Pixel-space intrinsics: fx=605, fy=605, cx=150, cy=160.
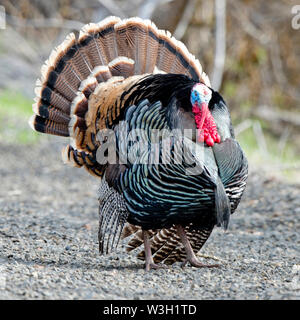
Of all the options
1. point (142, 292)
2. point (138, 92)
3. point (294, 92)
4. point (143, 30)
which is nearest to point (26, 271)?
point (142, 292)

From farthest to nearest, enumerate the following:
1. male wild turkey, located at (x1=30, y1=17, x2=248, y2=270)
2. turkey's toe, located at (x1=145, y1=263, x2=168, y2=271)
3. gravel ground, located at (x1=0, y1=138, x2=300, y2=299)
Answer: turkey's toe, located at (x1=145, y1=263, x2=168, y2=271) → male wild turkey, located at (x1=30, y1=17, x2=248, y2=270) → gravel ground, located at (x1=0, y1=138, x2=300, y2=299)

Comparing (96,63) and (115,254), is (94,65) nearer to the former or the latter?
(96,63)

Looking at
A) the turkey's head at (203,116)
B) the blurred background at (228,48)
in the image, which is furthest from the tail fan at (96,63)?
the blurred background at (228,48)

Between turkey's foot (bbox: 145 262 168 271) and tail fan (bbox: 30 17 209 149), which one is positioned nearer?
turkey's foot (bbox: 145 262 168 271)

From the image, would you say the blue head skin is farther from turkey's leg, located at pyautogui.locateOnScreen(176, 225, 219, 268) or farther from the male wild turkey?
turkey's leg, located at pyautogui.locateOnScreen(176, 225, 219, 268)

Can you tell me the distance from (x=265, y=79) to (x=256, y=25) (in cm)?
143

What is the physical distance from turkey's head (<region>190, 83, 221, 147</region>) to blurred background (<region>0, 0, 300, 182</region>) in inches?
222

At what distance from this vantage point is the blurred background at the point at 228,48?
11.0 m

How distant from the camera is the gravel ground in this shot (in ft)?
12.3

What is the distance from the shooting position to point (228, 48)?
490 inches

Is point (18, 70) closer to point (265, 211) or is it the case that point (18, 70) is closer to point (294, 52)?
point (294, 52)

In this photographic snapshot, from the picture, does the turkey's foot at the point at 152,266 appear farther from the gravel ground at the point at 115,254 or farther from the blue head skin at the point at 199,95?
the blue head skin at the point at 199,95

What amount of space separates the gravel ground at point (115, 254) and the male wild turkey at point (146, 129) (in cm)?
29

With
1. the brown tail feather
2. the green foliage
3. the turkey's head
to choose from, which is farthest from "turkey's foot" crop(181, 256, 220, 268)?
the green foliage
